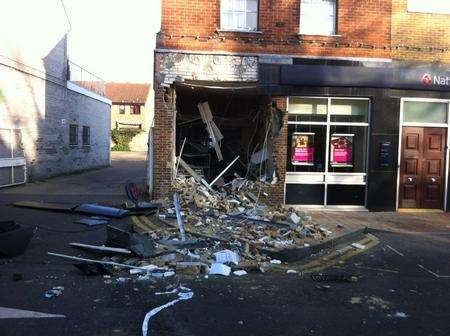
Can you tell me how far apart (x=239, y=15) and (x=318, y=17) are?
213 centimetres

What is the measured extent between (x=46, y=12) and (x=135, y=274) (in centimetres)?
1732

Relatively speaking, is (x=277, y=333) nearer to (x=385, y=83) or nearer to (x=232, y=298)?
(x=232, y=298)

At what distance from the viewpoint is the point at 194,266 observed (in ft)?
25.5

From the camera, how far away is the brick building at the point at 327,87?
13312 mm

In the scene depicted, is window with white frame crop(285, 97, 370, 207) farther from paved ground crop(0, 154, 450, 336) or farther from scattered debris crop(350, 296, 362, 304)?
scattered debris crop(350, 296, 362, 304)

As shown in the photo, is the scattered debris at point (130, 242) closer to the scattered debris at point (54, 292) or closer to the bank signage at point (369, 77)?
the scattered debris at point (54, 292)

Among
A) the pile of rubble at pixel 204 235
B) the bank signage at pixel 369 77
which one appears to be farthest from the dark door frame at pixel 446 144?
the pile of rubble at pixel 204 235

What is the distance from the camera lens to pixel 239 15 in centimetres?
1357

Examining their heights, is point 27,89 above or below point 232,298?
above

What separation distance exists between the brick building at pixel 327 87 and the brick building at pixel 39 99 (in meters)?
7.01

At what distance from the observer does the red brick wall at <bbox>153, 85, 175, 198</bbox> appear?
13.2 metres

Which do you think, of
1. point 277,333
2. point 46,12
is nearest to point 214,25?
point 277,333

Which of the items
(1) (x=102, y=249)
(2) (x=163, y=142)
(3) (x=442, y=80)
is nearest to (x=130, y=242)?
(1) (x=102, y=249)

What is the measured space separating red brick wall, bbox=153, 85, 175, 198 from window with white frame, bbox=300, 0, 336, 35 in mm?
4002
